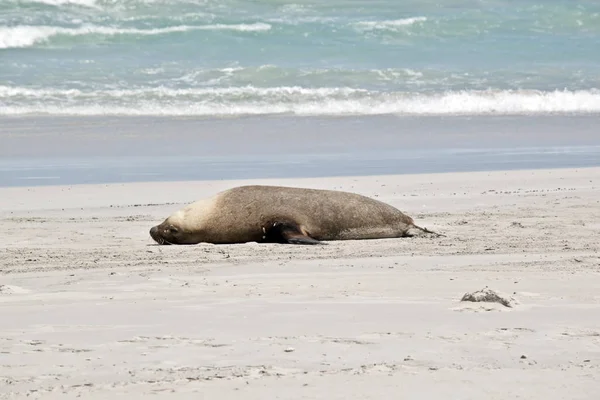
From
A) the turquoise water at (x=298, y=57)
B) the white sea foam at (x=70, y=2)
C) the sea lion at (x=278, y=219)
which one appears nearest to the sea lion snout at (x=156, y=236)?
the sea lion at (x=278, y=219)

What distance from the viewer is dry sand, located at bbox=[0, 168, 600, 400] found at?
377 cm

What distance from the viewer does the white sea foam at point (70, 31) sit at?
99.5 ft

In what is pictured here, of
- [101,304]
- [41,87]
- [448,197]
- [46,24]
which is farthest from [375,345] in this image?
[46,24]

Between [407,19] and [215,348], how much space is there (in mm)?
30136

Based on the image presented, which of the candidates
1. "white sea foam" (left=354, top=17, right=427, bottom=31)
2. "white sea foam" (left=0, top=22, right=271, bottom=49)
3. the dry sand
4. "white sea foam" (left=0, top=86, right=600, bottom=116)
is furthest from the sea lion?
"white sea foam" (left=354, top=17, right=427, bottom=31)

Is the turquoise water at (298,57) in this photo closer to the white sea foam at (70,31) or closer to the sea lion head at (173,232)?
the white sea foam at (70,31)

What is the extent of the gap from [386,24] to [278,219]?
83.2 feet

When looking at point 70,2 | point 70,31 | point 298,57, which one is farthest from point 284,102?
point 70,2

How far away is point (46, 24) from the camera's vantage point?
31641 mm

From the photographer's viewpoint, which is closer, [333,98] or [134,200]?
[134,200]

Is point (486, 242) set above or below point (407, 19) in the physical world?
below

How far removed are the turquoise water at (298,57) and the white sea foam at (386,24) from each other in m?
0.06

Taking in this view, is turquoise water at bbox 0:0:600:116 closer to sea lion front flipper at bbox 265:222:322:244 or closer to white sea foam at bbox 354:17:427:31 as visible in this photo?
white sea foam at bbox 354:17:427:31

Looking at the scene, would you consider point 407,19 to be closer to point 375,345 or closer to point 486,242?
point 486,242
